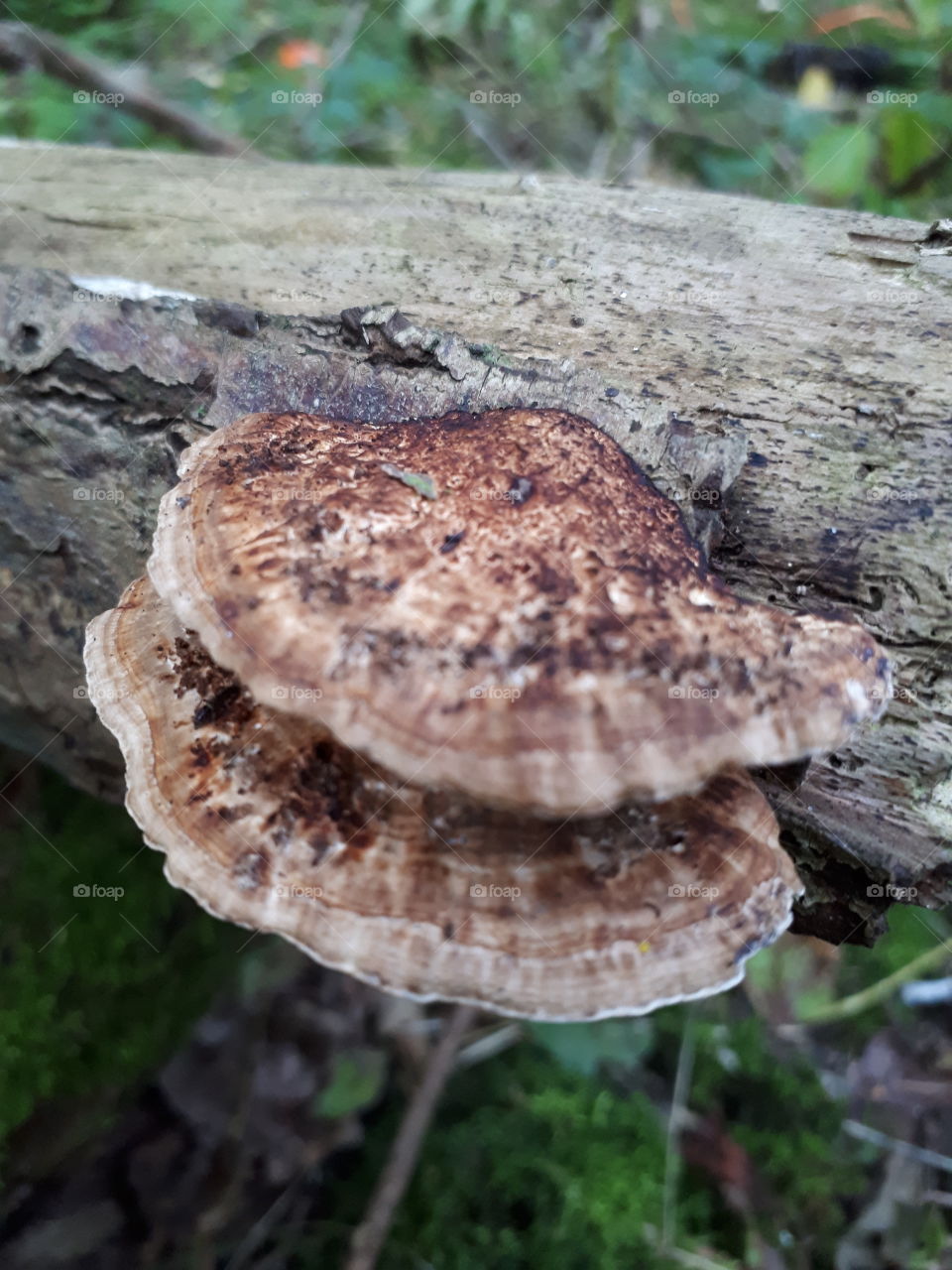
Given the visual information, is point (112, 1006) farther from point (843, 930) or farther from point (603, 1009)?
point (843, 930)

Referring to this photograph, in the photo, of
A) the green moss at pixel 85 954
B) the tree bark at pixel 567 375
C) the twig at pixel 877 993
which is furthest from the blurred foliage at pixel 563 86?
the twig at pixel 877 993

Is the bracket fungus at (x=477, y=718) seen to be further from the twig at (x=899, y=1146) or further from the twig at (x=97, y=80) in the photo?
the twig at (x=97, y=80)

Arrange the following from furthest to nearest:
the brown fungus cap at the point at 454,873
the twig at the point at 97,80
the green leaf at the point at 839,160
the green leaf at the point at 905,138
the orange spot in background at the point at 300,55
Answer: the orange spot in background at the point at 300,55 < the twig at the point at 97,80 < the green leaf at the point at 905,138 < the green leaf at the point at 839,160 < the brown fungus cap at the point at 454,873

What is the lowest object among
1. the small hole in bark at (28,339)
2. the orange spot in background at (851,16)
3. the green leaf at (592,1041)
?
the green leaf at (592,1041)

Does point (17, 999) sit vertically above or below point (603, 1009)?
below

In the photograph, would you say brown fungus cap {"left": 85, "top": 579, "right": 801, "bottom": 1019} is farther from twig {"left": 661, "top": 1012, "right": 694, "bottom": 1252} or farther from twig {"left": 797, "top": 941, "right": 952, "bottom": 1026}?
twig {"left": 797, "top": 941, "right": 952, "bottom": 1026}

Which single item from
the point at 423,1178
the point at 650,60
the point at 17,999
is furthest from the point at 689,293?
the point at 650,60

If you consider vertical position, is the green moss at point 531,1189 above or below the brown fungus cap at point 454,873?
below
